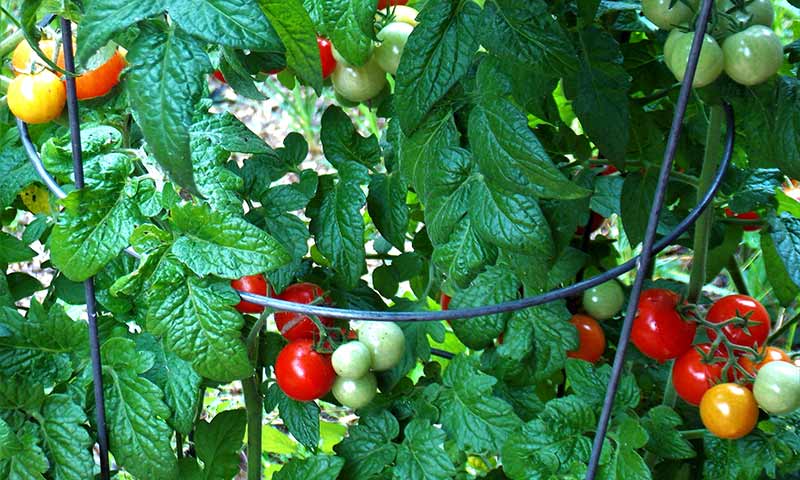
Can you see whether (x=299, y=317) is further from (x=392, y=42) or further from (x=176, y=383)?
(x=392, y=42)

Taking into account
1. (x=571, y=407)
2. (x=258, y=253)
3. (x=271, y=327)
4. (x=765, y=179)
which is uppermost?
(x=258, y=253)

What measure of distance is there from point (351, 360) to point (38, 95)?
0.40m

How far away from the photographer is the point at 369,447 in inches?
39.4

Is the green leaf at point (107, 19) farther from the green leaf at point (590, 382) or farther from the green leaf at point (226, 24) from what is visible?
the green leaf at point (590, 382)

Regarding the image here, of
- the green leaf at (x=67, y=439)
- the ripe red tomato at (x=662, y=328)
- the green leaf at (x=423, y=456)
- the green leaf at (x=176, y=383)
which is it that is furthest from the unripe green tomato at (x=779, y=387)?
the green leaf at (x=67, y=439)

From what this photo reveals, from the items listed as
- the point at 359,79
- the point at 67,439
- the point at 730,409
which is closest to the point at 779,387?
the point at 730,409

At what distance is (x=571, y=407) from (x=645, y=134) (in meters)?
0.33

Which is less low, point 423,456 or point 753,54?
point 753,54

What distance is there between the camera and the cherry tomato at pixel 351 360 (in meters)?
0.89

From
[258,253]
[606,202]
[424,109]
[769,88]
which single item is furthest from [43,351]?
[769,88]

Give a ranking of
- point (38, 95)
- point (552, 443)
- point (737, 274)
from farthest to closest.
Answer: point (737, 274)
point (552, 443)
point (38, 95)

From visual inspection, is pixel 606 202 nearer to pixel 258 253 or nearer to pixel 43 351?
pixel 258 253

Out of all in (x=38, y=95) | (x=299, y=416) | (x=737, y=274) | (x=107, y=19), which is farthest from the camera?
(x=737, y=274)

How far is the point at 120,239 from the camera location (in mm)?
828
